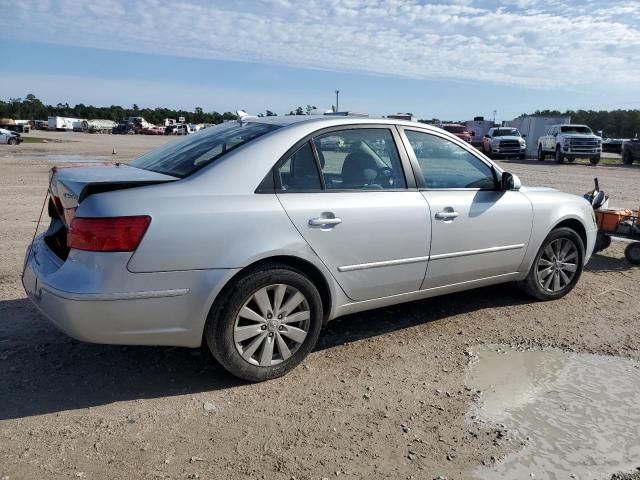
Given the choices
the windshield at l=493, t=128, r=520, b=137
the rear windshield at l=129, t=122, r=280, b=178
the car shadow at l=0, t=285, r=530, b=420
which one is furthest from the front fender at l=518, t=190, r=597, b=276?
the windshield at l=493, t=128, r=520, b=137

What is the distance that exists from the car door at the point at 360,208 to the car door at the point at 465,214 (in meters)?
0.14

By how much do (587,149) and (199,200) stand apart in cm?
3049

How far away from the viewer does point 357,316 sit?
496cm

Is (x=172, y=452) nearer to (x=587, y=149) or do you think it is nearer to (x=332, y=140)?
(x=332, y=140)

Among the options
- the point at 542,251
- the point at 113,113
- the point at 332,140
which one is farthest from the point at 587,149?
the point at 113,113

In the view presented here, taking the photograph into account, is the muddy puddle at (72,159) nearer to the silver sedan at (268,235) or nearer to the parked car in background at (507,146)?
the silver sedan at (268,235)

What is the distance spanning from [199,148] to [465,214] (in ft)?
6.88

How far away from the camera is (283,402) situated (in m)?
3.48

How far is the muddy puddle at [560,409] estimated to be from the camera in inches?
117

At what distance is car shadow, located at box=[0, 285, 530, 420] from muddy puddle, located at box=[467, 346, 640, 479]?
1007 millimetres

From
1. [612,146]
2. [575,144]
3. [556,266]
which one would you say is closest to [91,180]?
[556,266]

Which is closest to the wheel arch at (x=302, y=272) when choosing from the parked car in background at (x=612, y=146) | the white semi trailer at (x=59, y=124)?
the parked car in background at (x=612, y=146)

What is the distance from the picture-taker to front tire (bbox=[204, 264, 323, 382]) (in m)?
3.45

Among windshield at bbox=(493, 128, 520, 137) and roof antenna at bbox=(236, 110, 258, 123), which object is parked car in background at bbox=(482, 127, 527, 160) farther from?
roof antenna at bbox=(236, 110, 258, 123)
